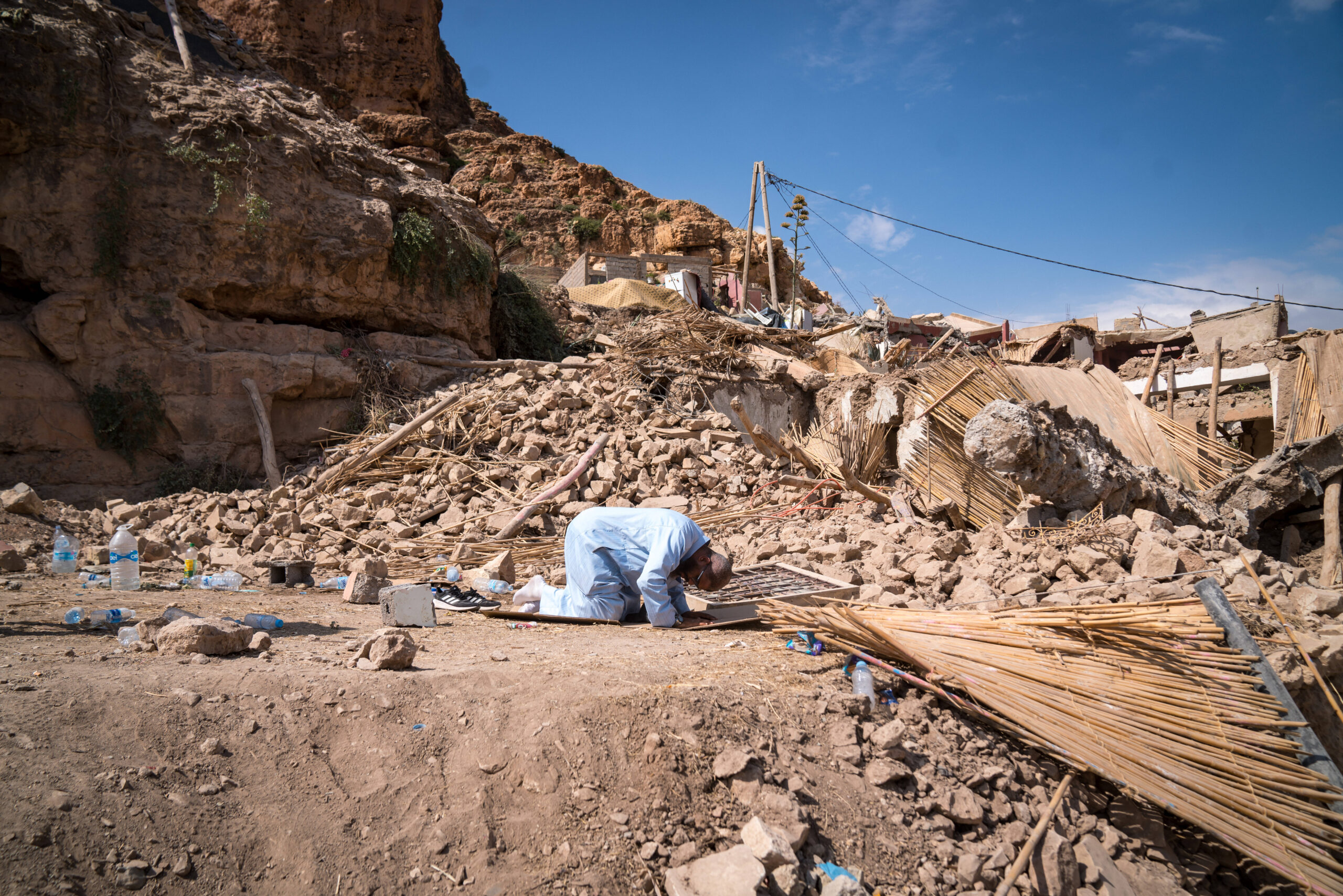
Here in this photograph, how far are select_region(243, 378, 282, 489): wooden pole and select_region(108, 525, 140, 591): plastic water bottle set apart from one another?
351 cm

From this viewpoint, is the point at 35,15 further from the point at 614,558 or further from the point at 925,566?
the point at 925,566

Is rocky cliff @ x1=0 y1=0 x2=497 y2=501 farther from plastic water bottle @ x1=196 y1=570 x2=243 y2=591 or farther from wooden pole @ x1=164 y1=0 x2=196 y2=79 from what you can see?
plastic water bottle @ x1=196 y1=570 x2=243 y2=591

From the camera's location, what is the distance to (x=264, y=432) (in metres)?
8.57

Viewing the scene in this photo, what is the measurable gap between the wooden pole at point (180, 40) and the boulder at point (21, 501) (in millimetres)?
5581

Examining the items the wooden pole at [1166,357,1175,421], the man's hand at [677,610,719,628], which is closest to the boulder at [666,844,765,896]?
the man's hand at [677,610,719,628]

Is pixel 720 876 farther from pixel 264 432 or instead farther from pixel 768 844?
pixel 264 432

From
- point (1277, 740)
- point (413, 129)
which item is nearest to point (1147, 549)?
point (1277, 740)

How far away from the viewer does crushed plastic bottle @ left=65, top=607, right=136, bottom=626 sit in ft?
11.7

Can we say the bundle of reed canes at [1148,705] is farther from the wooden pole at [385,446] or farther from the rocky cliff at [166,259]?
the rocky cliff at [166,259]

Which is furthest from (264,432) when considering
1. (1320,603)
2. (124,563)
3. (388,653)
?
(1320,603)

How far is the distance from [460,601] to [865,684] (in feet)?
9.40

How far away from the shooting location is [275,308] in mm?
9336

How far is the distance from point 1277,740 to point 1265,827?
0.38 metres

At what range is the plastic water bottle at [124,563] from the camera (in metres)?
4.88
